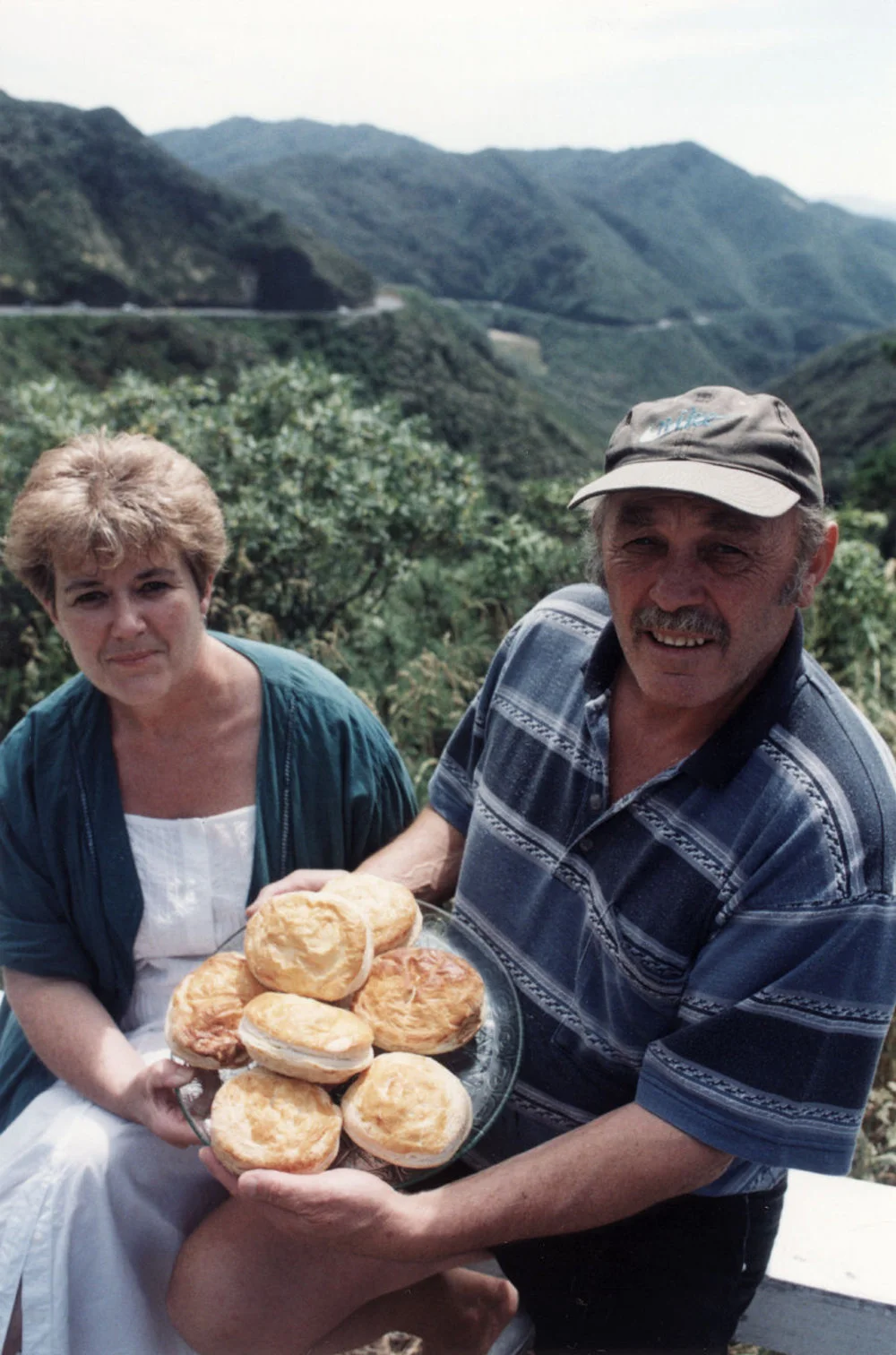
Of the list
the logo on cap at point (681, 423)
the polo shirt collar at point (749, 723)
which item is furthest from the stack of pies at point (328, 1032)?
the logo on cap at point (681, 423)

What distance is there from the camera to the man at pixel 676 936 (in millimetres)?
1687

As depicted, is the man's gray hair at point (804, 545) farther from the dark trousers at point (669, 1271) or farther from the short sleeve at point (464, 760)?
the dark trousers at point (669, 1271)

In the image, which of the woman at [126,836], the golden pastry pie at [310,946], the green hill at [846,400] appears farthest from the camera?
the green hill at [846,400]

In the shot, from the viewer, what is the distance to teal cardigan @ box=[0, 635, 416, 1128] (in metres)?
2.44

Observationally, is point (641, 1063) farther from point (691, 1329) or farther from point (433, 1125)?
point (691, 1329)

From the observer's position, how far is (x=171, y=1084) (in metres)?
1.97

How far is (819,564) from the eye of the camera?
6.06 feet

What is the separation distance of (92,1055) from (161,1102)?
11.5 inches

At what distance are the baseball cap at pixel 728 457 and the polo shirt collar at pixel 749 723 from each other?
28 cm

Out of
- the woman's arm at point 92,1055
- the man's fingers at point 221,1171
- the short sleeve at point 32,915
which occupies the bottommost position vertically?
the woman's arm at point 92,1055

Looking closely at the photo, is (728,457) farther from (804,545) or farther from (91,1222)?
(91,1222)

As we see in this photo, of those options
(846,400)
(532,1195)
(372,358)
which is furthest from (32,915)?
(372,358)

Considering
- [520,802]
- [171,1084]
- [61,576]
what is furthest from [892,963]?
[61,576]

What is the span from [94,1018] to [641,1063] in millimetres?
1242
